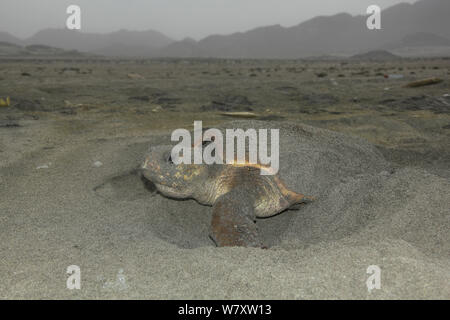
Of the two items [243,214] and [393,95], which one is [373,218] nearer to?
[243,214]

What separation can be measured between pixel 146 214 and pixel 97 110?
6.10 m

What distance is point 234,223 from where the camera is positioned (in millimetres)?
2574

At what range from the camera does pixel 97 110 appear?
8211mm

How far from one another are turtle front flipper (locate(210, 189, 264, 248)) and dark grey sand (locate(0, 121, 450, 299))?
231mm

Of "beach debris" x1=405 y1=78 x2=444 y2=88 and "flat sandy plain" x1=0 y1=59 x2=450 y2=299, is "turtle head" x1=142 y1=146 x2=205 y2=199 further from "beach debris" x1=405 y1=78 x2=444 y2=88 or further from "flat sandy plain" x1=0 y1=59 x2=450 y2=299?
"beach debris" x1=405 y1=78 x2=444 y2=88

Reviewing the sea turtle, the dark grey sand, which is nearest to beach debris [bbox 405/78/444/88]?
the dark grey sand

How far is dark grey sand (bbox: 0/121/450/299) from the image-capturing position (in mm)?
1627

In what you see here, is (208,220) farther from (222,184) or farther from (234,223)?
(234,223)

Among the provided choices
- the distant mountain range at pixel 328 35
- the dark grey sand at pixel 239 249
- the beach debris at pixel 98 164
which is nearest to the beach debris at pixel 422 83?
the dark grey sand at pixel 239 249

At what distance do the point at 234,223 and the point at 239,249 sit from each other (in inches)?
20.0

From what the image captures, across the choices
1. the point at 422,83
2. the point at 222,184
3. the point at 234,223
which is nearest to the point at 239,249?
the point at 234,223

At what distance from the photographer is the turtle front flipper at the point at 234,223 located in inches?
96.7

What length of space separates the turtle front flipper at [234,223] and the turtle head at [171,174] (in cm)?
42
